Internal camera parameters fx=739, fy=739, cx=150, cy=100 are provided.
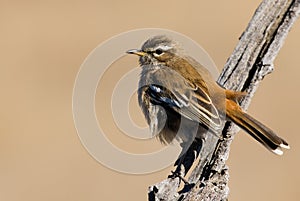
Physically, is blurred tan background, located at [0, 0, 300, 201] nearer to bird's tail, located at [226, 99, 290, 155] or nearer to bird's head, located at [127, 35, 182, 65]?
bird's head, located at [127, 35, 182, 65]

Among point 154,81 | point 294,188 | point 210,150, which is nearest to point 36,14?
point 294,188

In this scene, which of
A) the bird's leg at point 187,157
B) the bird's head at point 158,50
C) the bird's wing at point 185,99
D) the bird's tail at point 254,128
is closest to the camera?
the bird's leg at point 187,157

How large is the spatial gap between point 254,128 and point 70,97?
7034 millimetres

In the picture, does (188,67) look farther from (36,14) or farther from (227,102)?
(36,14)

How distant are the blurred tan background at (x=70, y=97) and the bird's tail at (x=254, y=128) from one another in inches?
160

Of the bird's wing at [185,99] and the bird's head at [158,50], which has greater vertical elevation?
the bird's head at [158,50]

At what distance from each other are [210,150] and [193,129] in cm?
85

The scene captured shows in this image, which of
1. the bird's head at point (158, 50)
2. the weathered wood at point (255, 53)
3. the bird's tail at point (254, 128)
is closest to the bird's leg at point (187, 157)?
the weathered wood at point (255, 53)

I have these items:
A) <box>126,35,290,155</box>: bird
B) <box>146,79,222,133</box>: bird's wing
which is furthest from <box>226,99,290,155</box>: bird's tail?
<box>146,79,222,133</box>: bird's wing

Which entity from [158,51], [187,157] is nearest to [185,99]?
[158,51]

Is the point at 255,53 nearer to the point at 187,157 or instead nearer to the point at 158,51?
the point at 187,157

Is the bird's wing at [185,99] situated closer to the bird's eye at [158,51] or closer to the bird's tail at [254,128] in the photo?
the bird's tail at [254,128]

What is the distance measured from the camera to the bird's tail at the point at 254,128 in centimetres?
571

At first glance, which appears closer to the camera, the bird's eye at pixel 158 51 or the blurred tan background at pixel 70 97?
the bird's eye at pixel 158 51
